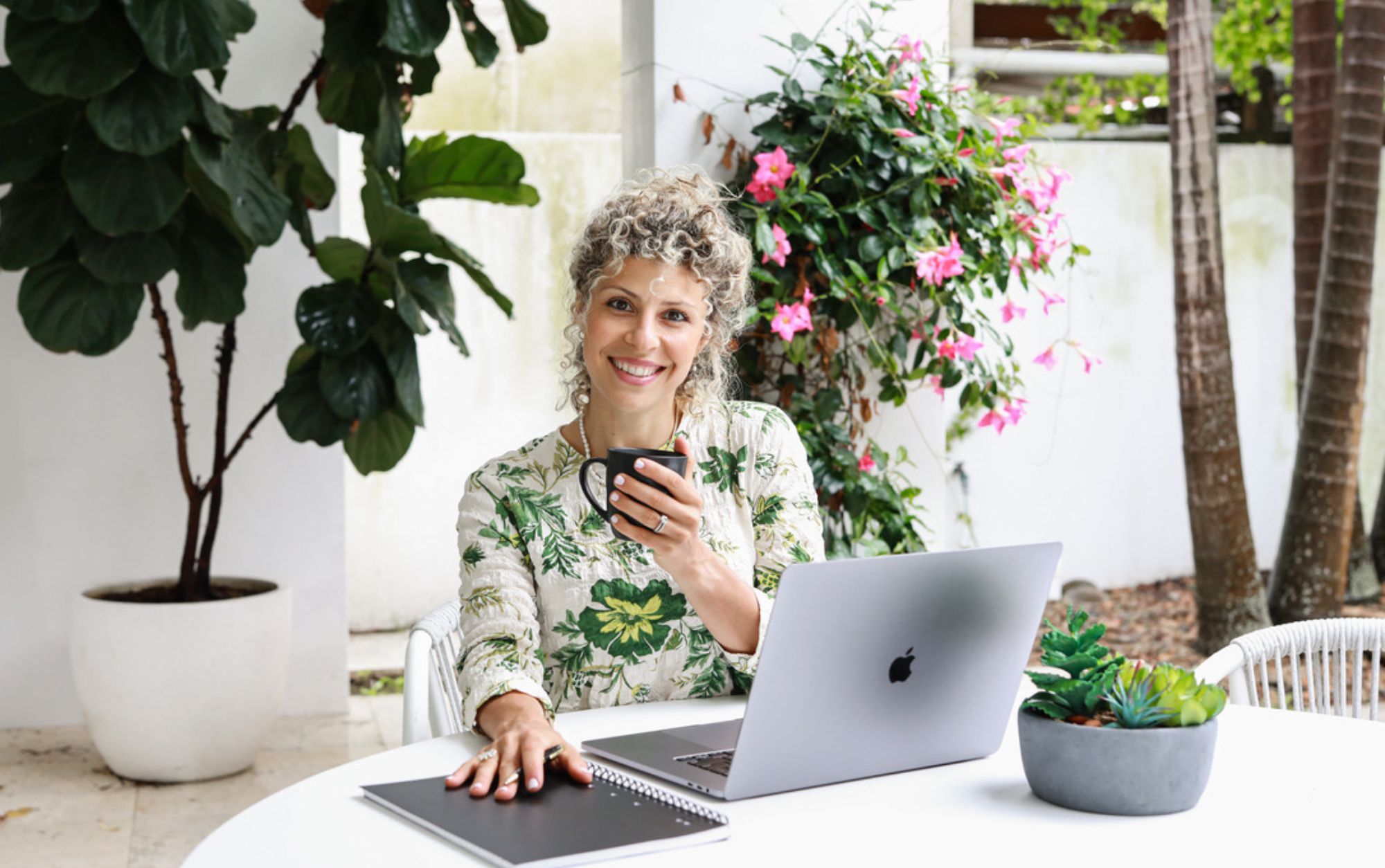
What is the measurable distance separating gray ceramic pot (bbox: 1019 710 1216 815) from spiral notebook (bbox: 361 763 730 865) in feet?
1.03

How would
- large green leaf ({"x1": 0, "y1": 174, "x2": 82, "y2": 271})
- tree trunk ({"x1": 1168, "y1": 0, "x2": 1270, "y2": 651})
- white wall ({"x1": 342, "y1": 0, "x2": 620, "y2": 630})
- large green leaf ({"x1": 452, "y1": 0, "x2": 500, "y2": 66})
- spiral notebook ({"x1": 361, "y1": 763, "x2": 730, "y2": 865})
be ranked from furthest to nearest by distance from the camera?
white wall ({"x1": 342, "y1": 0, "x2": 620, "y2": 630}), tree trunk ({"x1": 1168, "y1": 0, "x2": 1270, "y2": 651}), large green leaf ({"x1": 452, "y1": 0, "x2": 500, "y2": 66}), large green leaf ({"x1": 0, "y1": 174, "x2": 82, "y2": 271}), spiral notebook ({"x1": 361, "y1": 763, "x2": 730, "y2": 865})

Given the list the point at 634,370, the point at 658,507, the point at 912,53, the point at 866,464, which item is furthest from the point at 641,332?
the point at 912,53

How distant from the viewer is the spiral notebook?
1.21 meters

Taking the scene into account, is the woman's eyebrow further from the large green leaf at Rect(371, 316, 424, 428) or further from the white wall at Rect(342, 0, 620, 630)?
the white wall at Rect(342, 0, 620, 630)

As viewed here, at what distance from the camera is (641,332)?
5.91ft

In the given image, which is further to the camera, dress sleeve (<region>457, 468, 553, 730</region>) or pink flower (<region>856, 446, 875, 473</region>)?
pink flower (<region>856, 446, 875, 473</region>)

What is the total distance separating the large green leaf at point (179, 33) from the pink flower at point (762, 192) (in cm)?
112

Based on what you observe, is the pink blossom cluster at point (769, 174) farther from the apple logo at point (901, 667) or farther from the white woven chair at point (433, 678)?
the apple logo at point (901, 667)

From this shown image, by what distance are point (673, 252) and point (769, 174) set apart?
1.15 meters

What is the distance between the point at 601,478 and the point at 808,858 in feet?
2.56

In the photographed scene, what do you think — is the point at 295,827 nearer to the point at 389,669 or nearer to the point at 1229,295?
the point at 389,669

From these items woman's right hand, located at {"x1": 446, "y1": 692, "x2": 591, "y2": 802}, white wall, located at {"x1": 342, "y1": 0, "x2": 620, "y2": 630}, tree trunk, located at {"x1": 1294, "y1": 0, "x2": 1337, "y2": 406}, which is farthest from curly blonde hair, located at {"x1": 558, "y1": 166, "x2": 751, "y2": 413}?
white wall, located at {"x1": 342, "y1": 0, "x2": 620, "y2": 630}

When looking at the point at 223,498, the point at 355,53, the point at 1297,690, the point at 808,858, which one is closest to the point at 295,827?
the point at 808,858

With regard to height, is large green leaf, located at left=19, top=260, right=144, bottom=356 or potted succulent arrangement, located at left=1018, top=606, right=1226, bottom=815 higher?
large green leaf, located at left=19, top=260, right=144, bottom=356
